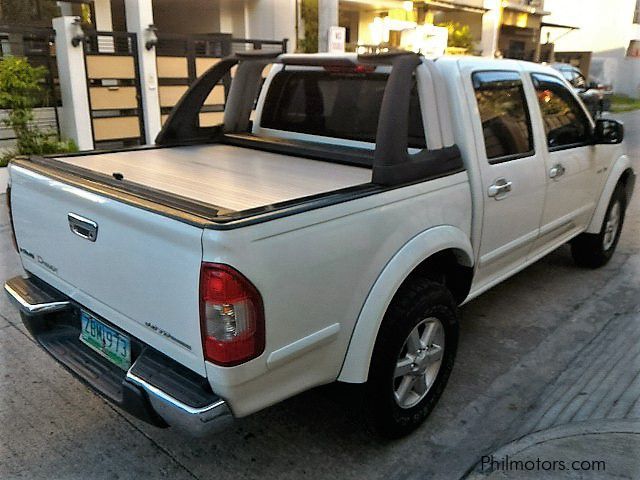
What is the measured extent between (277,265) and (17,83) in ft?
23.9

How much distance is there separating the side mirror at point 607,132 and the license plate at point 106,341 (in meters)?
3.73

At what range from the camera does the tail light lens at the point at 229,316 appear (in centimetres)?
191

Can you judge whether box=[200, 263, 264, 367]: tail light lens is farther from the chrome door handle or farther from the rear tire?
the rear tire

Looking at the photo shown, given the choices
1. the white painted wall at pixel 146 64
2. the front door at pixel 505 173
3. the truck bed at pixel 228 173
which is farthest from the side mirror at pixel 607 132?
the white painted wall at pixel 146 64

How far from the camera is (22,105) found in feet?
26.1

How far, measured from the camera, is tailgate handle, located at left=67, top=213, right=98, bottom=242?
7.66 feet

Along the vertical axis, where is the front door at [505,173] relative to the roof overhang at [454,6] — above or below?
below

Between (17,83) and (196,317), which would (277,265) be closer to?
(196,317)

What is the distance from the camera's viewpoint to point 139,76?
32.8ft

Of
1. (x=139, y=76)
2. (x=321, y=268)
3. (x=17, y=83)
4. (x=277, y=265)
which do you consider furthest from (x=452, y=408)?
(x=139, y=76)

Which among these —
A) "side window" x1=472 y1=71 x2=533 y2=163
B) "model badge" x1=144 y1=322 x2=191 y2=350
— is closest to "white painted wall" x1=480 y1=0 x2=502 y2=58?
"side window" x1=472 y1=71 x2=533 y2=163

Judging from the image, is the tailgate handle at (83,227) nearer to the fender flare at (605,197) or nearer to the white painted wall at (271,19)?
the fender flare at (605,197)

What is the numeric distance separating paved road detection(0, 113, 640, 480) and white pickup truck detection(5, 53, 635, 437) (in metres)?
0.20

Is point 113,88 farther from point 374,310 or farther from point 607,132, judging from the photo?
point 374,310
